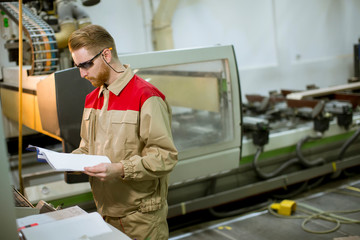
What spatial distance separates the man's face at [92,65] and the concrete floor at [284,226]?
75.7 inches

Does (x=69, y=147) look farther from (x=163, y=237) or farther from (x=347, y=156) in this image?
(x=347, y=156)

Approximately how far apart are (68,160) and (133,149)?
29 centimetres

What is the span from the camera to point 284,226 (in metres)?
3.38

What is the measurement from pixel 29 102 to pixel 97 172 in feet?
5.04

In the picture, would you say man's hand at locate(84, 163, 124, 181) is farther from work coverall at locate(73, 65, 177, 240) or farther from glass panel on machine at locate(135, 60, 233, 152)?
glass panel on machine at locate(135, 60, 233, 152)

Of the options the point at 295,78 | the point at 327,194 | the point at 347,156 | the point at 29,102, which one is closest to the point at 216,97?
the point at 29,102

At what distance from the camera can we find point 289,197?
4035 mm

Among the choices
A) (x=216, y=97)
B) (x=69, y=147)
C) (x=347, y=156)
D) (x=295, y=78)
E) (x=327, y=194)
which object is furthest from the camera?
(x=295, y=78)

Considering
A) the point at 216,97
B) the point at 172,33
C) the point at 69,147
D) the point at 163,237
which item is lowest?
the point at 163,237

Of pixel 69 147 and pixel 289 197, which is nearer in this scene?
pixel 69 147

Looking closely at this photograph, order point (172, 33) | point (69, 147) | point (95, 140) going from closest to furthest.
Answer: point (95, 140) → point (69, 147) → point (172, 33)

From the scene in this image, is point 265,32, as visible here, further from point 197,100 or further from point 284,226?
point 284,226

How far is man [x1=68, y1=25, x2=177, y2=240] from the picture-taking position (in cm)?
174

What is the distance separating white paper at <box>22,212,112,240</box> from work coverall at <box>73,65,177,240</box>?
0.28 meters
